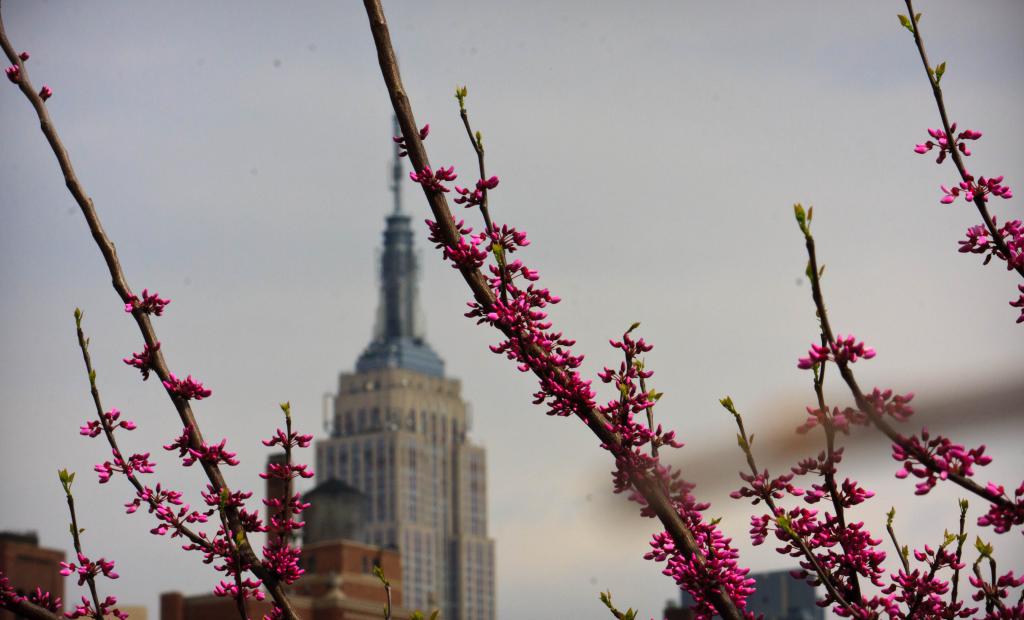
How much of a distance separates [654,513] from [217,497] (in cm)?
194

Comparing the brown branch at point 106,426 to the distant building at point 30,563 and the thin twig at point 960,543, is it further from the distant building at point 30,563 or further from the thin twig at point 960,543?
the distant building at point 30,563

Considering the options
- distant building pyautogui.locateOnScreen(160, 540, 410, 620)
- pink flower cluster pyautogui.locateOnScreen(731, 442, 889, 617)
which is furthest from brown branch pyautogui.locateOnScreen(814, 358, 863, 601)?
distant building pyautogui.locateOnScreen(160, 540, 410, 620)

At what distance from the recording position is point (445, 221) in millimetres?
6344

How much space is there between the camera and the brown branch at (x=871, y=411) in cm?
503

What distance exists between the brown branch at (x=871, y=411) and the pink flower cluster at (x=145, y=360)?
308 centimetres

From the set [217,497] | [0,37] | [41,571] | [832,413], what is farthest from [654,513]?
[41,571]

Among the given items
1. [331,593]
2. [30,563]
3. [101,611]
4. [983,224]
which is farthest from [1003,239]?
[331,593]

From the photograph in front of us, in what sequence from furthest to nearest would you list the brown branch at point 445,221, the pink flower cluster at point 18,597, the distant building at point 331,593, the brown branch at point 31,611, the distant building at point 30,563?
the distant building at point 331,593
the distant building at point 30,563
the pink flower cluster at point 18,597
the brown branch at point 31,611
the brown branch at point 445,221

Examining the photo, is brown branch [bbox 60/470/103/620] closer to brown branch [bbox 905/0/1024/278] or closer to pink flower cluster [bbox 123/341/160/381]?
pink flower cluster [bbox 123/341/160/381]

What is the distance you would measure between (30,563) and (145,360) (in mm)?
90346

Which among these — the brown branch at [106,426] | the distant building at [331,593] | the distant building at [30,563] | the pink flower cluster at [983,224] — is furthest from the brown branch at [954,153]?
the distant building at [331,593]

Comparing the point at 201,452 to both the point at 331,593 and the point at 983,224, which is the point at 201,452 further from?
the point at 331,593

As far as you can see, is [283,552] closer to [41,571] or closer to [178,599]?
[41,571]

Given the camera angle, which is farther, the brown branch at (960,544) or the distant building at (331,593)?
the distant building at (331,593)
